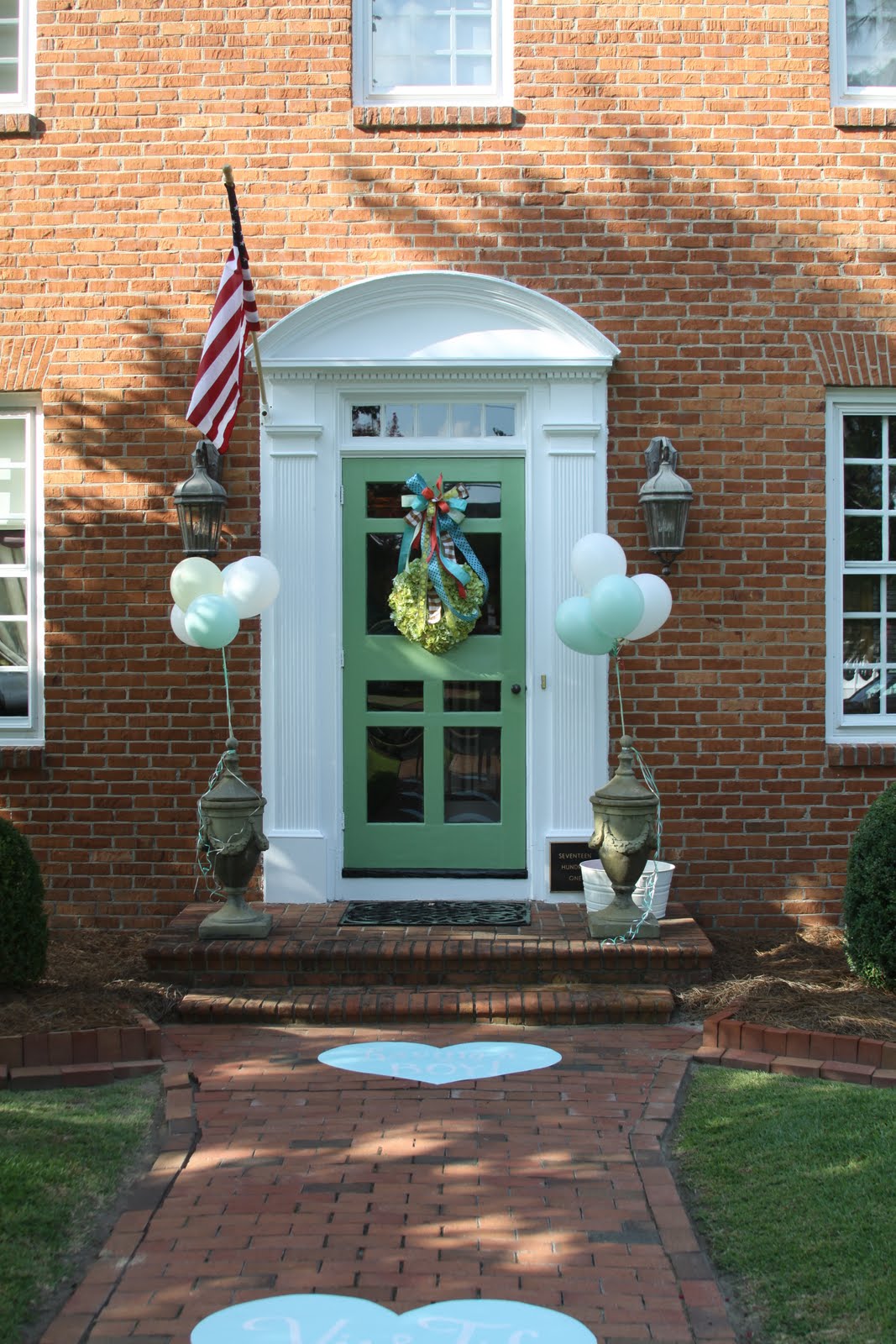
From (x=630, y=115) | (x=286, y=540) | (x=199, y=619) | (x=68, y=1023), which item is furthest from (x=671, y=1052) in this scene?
(x=630, y=115)

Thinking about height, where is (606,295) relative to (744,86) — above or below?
below

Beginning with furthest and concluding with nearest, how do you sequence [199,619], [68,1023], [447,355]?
[447,355] → [199,619] → [68,1023]

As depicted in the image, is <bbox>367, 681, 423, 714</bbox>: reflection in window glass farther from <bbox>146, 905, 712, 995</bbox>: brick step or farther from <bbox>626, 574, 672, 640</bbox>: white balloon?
<bbox>146, 905, 712, 995</bbox>: brick step

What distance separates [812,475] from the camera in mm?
7352

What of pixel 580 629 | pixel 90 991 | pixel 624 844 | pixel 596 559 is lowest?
pixel 90 991

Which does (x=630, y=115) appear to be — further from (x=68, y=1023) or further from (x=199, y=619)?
(x=68, y=1023)

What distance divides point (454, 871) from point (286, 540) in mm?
2026

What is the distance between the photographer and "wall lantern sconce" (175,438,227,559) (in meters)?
7.11

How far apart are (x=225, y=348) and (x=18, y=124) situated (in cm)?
206

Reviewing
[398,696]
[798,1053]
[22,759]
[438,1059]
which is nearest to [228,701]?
[398,696]

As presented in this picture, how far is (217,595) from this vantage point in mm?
6695

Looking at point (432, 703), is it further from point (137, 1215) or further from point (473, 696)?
point (137, 1215)

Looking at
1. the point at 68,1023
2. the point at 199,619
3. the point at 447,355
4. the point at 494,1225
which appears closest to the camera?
the point at 494,1225

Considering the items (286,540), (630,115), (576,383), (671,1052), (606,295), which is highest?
(630,115)
